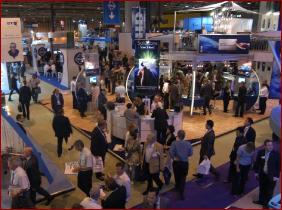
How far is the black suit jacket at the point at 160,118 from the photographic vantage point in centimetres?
824

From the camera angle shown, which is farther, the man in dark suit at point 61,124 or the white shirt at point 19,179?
the man in dark suit at point 61,124

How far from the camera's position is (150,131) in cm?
887

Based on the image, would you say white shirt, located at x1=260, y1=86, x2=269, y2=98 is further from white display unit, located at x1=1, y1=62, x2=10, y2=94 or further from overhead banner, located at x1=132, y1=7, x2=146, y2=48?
white display unit, located at x1=1, y1=62, x2=10, y2=94

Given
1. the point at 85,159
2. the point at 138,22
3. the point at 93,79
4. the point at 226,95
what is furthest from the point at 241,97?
the point at 138,22

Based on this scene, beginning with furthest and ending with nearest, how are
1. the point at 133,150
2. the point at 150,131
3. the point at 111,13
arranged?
the point at 111,13 < the point at 150,131 < the point at 133,150

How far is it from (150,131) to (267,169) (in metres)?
3.66

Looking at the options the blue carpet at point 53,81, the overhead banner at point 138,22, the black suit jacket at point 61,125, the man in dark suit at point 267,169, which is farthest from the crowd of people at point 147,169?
the overhead banner at point 138,22

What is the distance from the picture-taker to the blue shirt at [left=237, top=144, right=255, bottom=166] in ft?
19.8

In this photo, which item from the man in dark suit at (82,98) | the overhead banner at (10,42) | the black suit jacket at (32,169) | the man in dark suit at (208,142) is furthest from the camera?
the man in dark suit at (82,98)

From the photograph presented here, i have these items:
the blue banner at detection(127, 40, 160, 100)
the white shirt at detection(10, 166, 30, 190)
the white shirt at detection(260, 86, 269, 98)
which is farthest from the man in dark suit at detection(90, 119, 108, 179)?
the white shirt at detection(260, 86, 269, 98)

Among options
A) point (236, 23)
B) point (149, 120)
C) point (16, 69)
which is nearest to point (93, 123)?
point (149, 120)

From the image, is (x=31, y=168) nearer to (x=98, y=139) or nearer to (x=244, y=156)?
(x=98, y=139)

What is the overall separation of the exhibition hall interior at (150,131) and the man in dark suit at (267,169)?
17 mm

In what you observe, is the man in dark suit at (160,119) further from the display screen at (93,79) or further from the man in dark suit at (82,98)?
the display screen at (93,79)
